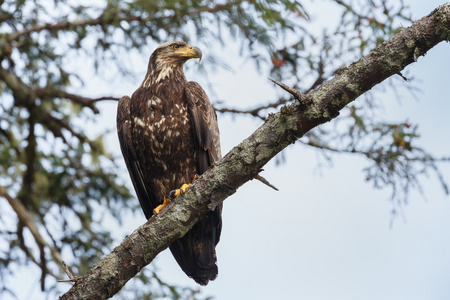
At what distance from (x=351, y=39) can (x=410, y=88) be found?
70cm

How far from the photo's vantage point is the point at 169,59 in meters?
6.00

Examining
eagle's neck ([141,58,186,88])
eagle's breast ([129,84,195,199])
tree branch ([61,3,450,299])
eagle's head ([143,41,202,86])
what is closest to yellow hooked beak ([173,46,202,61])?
eagle's head ([143,41,202,86])

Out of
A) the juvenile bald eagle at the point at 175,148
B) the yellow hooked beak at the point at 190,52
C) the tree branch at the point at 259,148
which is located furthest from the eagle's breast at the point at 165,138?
the tree branch at the point at 259,148

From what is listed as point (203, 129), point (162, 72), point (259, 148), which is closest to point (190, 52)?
point (162, 72)

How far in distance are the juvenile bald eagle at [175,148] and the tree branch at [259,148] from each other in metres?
1.08

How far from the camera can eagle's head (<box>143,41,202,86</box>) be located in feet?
19.0

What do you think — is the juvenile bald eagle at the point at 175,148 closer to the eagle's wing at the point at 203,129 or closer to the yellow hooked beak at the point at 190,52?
the eagle's wing at the point at 203,129

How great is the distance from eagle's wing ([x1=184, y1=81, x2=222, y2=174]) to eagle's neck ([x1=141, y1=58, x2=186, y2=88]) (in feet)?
1.32

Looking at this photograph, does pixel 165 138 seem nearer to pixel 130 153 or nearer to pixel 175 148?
pixel 175 148

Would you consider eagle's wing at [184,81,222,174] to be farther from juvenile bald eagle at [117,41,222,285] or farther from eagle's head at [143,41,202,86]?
eagle's head at [143,41,202,86]

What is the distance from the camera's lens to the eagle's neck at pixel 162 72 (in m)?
5.67

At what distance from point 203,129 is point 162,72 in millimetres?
873

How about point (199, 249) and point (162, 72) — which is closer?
point (199, 249)

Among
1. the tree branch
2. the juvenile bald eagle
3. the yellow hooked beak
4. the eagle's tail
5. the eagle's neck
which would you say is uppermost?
the yellow hooked beak
